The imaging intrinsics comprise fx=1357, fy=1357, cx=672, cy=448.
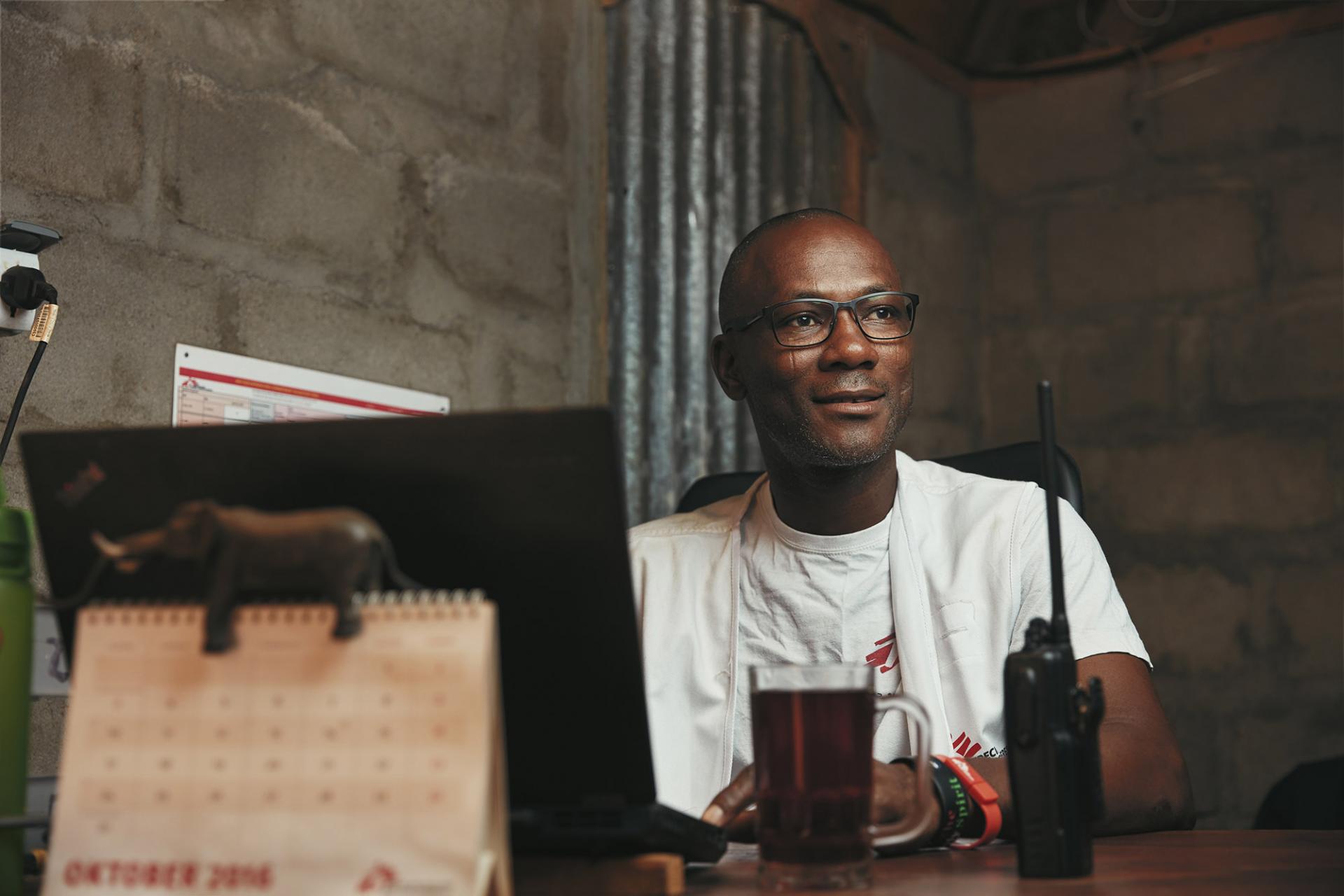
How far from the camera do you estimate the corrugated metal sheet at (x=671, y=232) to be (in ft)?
7.96

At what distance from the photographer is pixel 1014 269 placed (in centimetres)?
314

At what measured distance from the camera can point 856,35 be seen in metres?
2.88

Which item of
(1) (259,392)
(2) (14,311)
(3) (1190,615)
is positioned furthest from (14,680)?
(3) (1190,615)

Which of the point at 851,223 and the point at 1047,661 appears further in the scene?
the point at 851,223

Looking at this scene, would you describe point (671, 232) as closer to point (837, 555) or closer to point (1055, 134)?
point (837, 555)

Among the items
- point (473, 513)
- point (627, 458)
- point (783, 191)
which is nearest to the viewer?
point (473, 513)

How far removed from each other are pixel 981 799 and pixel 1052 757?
0.21m

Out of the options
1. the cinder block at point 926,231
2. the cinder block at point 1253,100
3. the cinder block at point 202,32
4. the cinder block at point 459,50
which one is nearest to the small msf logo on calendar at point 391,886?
the cinder block at point 202,32

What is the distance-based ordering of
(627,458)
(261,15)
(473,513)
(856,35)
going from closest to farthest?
(473,513), (261,15), (627,458), (856,35)

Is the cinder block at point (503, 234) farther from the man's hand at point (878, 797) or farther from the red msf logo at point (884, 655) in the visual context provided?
the man's hand at point (878, 797)

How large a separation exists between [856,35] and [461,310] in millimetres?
1198

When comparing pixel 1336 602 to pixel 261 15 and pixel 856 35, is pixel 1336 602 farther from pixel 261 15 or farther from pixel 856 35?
pixel 261 15

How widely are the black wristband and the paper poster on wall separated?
90 centimetres

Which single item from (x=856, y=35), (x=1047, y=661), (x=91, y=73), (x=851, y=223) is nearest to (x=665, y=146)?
(x=856, y=35)
